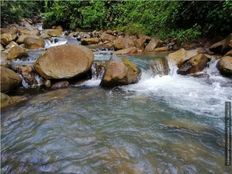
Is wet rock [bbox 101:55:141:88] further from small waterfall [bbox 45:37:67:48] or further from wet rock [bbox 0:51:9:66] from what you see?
small waterfall [bbox 45:37:67:48]

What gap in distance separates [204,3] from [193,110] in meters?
6.09

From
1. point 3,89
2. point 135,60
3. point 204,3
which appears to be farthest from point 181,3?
point 3,89

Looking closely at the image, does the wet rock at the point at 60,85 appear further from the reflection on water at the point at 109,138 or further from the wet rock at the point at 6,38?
the wet rock at the point at 6,38

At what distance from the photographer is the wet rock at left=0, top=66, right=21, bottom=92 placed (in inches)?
300

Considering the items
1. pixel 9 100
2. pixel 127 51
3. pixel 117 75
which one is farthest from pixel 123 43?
pixel 9 100

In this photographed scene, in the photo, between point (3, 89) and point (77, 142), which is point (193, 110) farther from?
point (3, 89)

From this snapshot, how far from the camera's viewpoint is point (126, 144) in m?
4.71

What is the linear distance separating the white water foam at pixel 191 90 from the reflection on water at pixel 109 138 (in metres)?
0.35

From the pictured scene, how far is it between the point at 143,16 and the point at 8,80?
8054 mm

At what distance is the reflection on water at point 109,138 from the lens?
4.14m

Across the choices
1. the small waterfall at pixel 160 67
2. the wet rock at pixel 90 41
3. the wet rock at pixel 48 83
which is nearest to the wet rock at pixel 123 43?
the wet rock at pixel 90 41

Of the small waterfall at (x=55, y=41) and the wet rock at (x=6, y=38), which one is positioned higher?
the wet rock at (x=6, y=38)

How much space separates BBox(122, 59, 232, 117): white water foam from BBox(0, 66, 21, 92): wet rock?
2.80m

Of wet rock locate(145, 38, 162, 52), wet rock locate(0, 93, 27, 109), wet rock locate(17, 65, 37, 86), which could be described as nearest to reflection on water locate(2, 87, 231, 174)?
wet rock locate(0, 93, 27, 109)
